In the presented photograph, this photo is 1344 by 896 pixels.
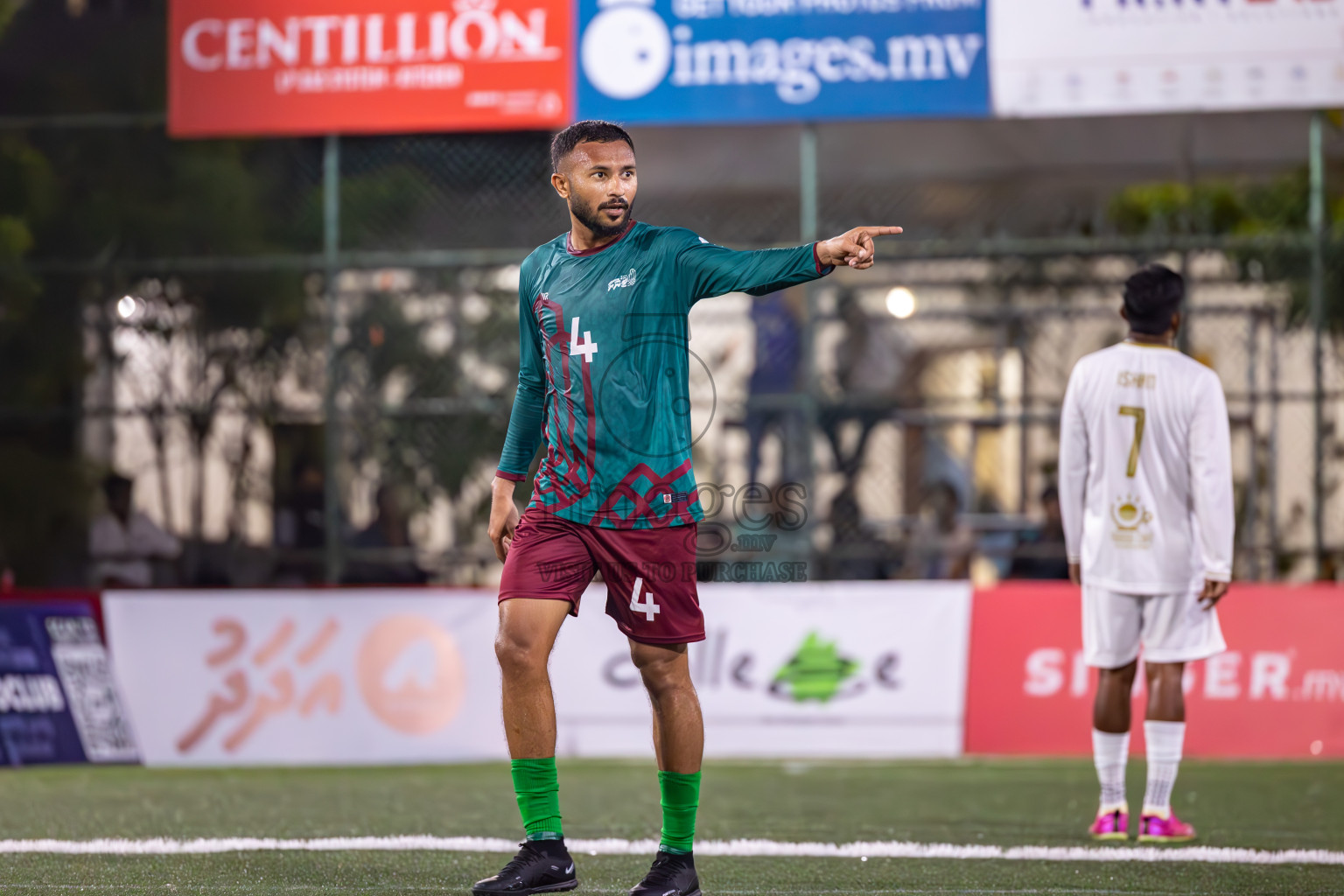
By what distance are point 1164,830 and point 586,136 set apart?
11.0 feet

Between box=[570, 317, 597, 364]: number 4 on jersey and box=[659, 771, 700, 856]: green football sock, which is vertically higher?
box=[570, 317, 597, 364]: number 4 on jersey

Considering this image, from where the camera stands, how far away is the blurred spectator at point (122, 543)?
36.1ft

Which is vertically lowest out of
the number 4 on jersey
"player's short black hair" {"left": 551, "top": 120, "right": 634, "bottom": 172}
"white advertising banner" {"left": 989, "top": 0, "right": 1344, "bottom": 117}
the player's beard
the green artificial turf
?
the green artificial turf

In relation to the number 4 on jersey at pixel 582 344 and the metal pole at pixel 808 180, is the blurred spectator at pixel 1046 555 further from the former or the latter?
the number 4 on jersey at pixel 582 344

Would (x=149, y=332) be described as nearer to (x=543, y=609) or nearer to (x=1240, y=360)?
(x=543, y=609)

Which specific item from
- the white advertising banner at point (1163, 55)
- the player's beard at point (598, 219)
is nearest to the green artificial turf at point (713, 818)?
the player's beard at point (598, 219)

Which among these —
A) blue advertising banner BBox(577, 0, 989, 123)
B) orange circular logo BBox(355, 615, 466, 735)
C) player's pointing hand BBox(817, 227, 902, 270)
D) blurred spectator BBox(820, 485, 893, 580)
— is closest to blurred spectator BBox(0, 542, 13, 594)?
orange circular logo BBox(355, 615, 466, 735)

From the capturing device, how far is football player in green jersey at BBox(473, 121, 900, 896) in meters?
4.38

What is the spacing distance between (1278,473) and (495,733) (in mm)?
6295

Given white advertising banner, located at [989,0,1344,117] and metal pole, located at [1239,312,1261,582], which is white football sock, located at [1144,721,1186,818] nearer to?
metal pole, located at [1239,312,1261,582]

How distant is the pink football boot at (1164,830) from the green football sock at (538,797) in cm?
257

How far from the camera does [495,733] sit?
A: 9.27 m

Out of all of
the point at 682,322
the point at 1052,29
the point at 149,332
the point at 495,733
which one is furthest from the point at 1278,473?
the point at 682,322

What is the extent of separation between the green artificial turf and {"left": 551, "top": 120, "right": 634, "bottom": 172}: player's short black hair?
6.75 feet
